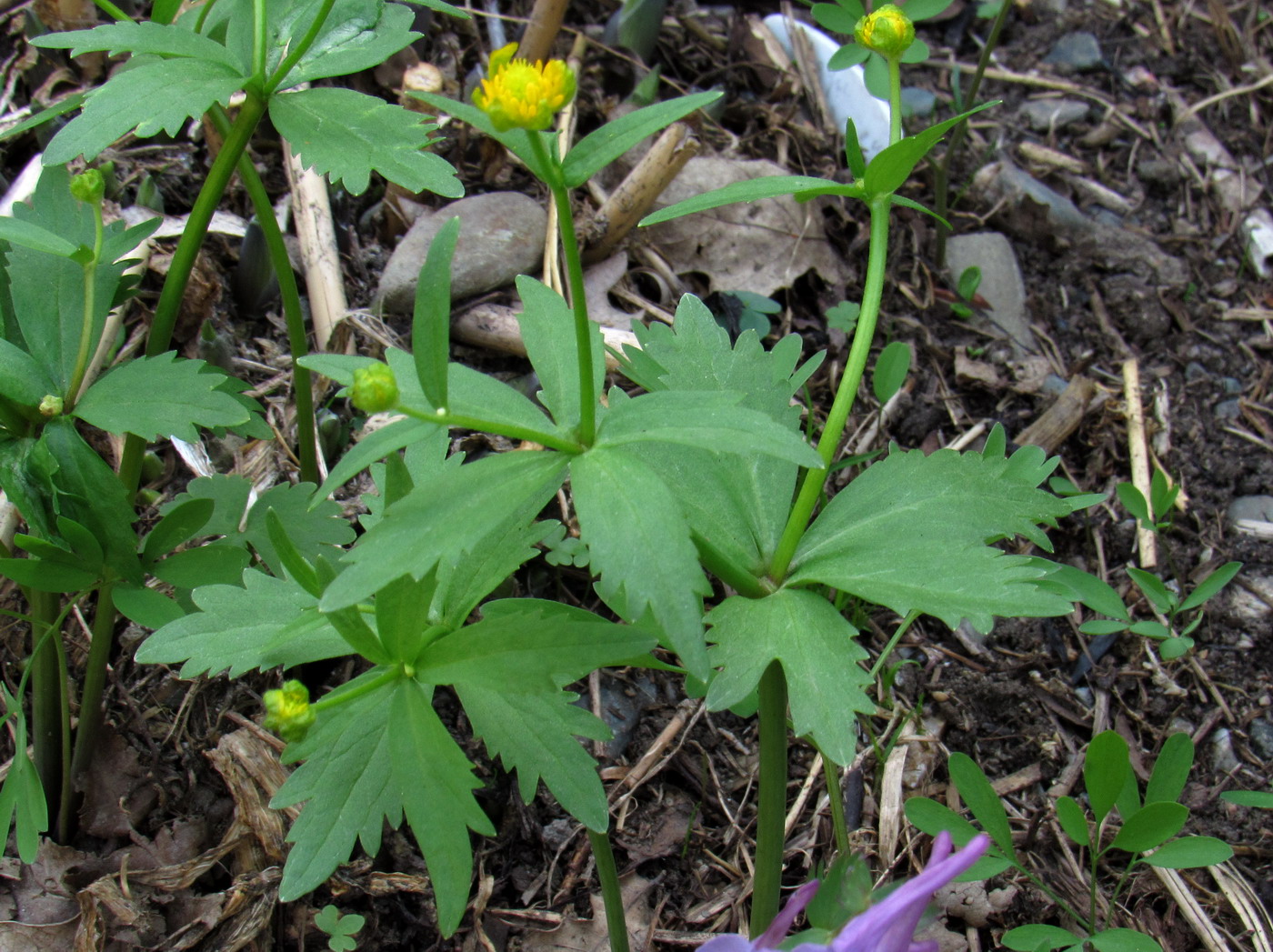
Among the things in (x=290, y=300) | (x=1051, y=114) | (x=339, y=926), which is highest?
(x=290, y=300)

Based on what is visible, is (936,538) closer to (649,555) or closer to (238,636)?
(649,555)

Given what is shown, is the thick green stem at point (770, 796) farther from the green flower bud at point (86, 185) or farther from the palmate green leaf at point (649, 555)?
the green flower bud at point (86, 185)

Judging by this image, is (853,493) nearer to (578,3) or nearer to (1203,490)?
(1203,490)

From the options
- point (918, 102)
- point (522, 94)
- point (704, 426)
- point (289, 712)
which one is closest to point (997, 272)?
point (918, 102)

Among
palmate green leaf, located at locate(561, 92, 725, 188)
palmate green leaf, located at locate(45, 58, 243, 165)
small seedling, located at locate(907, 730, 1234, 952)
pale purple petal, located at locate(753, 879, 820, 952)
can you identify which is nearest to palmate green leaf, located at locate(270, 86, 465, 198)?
palmate green leaf, located at locate(45, 58, 243, 165)

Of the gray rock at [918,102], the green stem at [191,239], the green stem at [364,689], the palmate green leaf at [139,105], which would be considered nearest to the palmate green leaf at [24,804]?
the green stem at [191,239]

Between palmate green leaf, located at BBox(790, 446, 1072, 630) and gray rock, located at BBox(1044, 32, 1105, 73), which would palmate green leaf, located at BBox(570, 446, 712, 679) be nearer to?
palmate green leaf, located at BBox(790, 446, 1072, 630)
